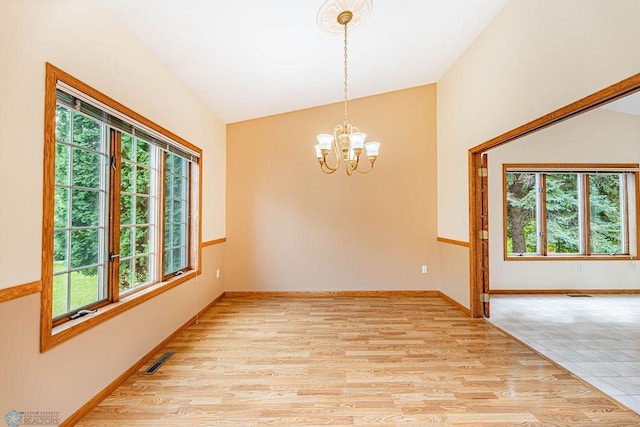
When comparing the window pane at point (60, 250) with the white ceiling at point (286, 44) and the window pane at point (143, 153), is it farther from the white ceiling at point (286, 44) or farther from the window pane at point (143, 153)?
the white ceiling at point (286, 44)

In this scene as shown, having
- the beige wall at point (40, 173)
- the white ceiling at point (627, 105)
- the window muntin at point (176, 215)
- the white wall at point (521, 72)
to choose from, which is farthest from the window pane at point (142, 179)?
the white ceiling at point (627, 105)

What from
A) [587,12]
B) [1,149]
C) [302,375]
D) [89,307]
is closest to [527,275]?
[587,12]

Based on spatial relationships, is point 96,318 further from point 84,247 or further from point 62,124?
point 62,124

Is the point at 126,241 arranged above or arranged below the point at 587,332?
above

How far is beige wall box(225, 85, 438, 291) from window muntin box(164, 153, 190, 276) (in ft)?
3.65

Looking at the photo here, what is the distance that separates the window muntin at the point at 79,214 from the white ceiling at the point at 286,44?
2.97 ft

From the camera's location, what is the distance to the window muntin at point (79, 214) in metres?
1.92

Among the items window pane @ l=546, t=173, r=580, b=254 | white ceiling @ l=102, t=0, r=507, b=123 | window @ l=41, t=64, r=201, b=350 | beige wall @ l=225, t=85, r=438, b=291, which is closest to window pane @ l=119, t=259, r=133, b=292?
window @ l=41, t=64, r=201, b=350

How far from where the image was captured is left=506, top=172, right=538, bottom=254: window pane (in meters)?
5.26

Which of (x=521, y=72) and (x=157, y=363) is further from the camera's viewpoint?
(x=521, y=72)

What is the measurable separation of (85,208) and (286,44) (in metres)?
2.19

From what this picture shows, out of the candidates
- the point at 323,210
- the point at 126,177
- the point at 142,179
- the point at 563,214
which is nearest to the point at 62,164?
the point at 126,177

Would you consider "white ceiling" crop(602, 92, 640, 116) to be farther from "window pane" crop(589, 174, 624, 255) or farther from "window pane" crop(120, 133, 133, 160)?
"window pane" crop(120, 133, 133, 160)

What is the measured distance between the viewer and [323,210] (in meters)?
4.82
